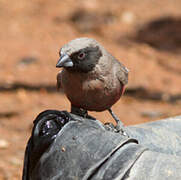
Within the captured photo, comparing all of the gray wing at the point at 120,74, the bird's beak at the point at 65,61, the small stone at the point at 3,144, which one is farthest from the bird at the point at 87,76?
the small stone at the point at 3,144

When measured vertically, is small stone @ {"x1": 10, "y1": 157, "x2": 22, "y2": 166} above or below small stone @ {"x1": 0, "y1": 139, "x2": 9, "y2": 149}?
above

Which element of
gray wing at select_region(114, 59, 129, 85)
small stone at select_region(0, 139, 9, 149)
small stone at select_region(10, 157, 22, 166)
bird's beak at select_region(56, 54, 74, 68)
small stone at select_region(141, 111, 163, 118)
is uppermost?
bird's beak at select_region(56, 54, 74, 68)

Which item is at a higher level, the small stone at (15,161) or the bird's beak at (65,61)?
the bird's beak at (65,61)

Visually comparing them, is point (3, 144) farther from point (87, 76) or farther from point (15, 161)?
point (87, 76)

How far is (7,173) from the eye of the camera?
4.76 meters

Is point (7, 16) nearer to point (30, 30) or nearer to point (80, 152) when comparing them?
point (30, 30)

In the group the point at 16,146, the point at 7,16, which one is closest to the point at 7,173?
the point at 16,146

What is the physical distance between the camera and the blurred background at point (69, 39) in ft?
21.1

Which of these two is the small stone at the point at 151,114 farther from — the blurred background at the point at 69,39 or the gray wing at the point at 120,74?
the gray wing at the point at 120,74

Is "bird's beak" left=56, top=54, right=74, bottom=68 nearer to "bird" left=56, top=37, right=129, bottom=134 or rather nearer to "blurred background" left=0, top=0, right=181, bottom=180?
"bird" left=56, top=37, right=129, bottom=134

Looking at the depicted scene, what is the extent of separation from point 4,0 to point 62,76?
829 centimetres

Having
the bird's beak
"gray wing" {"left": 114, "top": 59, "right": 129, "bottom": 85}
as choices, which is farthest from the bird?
"gray wing" {"left": 114, "top": 59, "right": 129, "bottom": 85}

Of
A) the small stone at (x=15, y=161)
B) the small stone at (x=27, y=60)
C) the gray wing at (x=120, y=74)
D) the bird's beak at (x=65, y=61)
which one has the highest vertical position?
the bird's beak at (x=65, y=61)

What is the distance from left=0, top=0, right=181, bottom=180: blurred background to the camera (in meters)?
6.42
